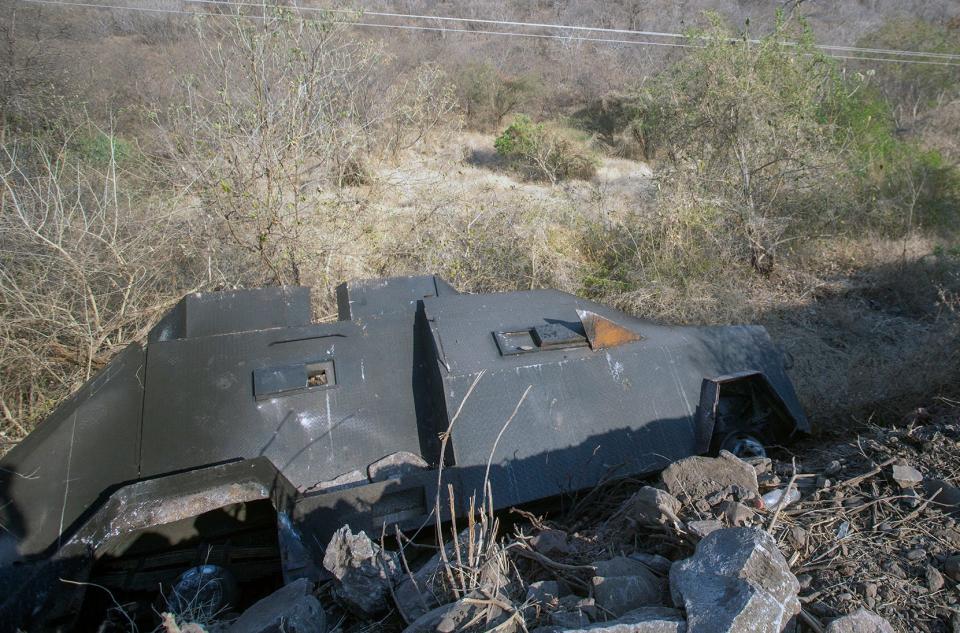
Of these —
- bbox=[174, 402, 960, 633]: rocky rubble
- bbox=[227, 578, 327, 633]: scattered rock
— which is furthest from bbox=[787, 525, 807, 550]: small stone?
bbox=[227, 578, 327, 633]: scattered rock

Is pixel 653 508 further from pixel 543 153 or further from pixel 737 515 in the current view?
pixel 543 153

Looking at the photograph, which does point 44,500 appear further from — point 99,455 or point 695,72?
point 695,72

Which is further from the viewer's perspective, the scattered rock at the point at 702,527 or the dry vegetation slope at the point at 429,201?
the dry vegetation slope at the point at 429,201

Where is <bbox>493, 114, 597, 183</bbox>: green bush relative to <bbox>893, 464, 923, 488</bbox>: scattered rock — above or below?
above

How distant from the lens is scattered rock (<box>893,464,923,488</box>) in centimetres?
296

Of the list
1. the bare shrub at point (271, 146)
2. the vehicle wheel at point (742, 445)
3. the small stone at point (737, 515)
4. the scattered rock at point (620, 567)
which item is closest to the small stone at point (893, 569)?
the small stone at point (737, 515)

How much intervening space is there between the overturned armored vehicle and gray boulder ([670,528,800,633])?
0.97 meters

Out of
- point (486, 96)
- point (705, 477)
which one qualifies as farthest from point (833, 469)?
point (486, 96)

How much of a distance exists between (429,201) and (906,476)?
7.42 metres

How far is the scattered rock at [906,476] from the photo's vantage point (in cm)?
296

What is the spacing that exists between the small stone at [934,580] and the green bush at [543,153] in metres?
11.7

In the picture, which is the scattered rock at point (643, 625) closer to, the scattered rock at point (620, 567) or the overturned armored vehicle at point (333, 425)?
the scattered rock at point (620, 567)

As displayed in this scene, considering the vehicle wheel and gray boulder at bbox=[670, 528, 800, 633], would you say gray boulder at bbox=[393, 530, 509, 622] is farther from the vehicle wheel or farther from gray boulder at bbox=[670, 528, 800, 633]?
the vehicle wheel

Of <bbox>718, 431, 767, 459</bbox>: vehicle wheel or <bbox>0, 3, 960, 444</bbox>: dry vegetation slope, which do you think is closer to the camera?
<bbox>718, 431, 767, 459</bbox>: vehicle wheel
